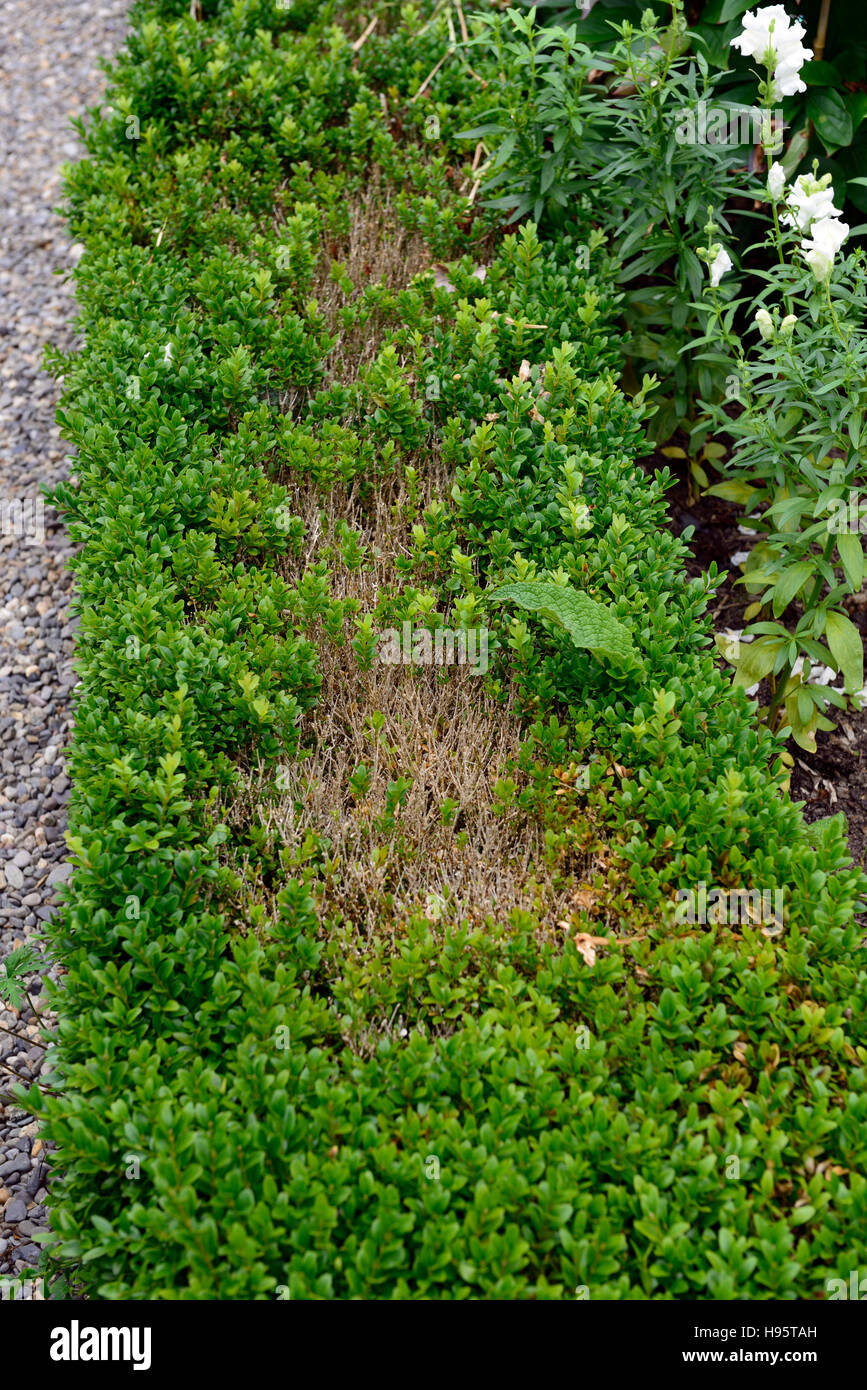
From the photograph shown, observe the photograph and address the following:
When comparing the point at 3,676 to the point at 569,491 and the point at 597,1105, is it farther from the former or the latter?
the point at 597,1105

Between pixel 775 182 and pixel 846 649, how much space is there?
1.49 metres

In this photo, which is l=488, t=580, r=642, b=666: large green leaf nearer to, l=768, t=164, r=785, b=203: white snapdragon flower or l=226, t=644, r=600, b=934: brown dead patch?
l=226, t=644, r=600, b=934: brown dead patch

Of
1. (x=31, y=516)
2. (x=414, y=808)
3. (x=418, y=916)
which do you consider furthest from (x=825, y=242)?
(x=31, y=516)

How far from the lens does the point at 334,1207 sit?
7.88ft

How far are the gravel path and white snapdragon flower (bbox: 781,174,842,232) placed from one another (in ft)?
9.57

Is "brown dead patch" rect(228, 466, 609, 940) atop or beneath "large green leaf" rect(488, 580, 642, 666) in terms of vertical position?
beneath

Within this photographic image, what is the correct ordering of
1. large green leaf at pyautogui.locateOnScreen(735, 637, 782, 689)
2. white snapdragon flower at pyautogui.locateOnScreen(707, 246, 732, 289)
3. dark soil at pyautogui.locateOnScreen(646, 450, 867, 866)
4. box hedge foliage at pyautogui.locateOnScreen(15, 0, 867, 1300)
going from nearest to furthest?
box hedge foliage at pyautogui.locateOnScreen(15, 0, 867, 1300) < white snapdragon flower at pyautogui.locateOnScreen(707, 246, 732, 289) < large green leaf at pyautogui.locateOnScreen(735, 637, 782, 689) < dark soil at pyautogui.locateOnScreen(646, 450, 867, 866)

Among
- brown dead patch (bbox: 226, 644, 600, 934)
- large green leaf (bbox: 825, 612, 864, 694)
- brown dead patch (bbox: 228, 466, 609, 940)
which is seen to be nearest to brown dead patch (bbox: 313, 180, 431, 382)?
brown dead patch (bbox: 228, 466, 609, 940)

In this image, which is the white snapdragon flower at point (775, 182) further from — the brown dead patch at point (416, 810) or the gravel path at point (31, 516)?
the gravel path at point (31, 516)

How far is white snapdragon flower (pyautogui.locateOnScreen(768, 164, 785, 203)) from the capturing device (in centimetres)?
353

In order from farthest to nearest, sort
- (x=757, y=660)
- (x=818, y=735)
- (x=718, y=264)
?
(x=818, y=735) → (x=757, y=660) → (x=718, y=264)

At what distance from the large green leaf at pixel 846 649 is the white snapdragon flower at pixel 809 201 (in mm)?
1262

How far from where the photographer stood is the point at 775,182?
11.7ft

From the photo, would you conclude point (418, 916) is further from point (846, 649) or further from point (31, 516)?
point (31, 516)
